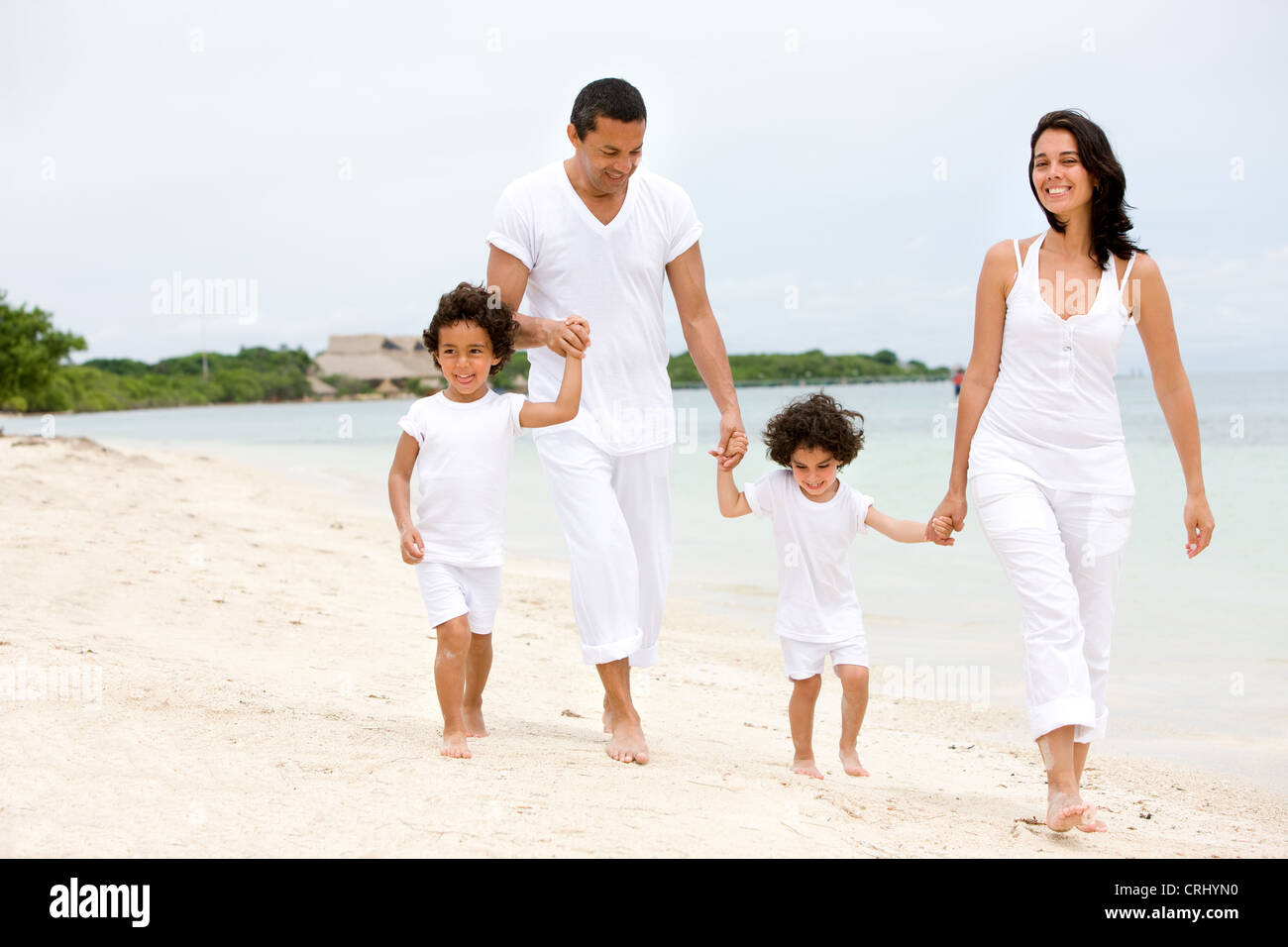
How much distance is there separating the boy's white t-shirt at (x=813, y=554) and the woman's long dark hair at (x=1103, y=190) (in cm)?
123

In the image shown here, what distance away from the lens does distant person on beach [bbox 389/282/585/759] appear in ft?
13.1

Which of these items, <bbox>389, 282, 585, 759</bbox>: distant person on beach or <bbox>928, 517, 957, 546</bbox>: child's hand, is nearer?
<bbox>928, 517, 957, 546</bbox>: child's hand

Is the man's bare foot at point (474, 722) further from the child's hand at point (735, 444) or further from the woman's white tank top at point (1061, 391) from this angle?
the woman's white tank top at point (1061, 391)

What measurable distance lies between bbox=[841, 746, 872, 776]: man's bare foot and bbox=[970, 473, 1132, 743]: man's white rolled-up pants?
3.18 ft

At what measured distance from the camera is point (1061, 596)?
346cm

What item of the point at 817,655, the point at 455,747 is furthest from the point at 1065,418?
Answer: the point at 455,747

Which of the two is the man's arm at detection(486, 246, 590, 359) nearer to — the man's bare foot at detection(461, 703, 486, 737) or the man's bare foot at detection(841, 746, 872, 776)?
the man's bare foot at detection(461, 703, 486, 737)

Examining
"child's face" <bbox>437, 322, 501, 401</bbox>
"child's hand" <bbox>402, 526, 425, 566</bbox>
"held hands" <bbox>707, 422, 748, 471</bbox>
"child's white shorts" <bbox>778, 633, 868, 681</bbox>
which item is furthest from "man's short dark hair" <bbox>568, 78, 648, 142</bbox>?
"child's white shorts" <bbox>778, 633, 868, 681</bbox>

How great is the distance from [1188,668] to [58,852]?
6.02 metres

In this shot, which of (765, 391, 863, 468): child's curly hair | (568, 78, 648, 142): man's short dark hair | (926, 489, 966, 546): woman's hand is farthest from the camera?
(765, 391, 863, 468): child's curly hair

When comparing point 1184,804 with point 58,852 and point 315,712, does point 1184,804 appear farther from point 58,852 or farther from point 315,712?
point 58,852

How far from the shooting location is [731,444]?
416 centimetres

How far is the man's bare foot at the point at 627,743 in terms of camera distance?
155 inches

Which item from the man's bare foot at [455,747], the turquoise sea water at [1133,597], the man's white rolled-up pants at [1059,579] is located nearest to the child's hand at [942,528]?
the man's white rolled-up pants at [1059,579]
